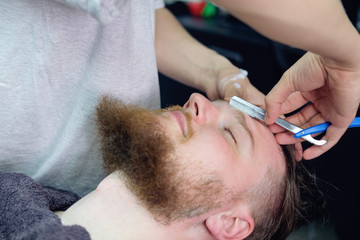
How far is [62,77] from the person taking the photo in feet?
3.44

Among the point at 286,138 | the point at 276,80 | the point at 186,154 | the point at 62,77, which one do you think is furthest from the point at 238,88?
the point at 276,80

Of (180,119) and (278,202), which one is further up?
(180,119)

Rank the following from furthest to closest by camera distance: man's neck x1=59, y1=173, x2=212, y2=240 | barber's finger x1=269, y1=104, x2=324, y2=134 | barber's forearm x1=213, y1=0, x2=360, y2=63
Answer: barber's finger x1=269, y1=104, x2=324, y2=134, man's neck x1=59, y1=173, x2=212, y2=240, barber's forearm x1=213, y1=0, x2=360, y2=63

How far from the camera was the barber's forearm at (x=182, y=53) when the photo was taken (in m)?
1.34

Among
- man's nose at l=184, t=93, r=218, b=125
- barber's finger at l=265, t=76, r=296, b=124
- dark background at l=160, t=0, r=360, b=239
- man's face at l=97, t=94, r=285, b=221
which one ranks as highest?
barber's finger at l=265, t=76, r=296, b=124

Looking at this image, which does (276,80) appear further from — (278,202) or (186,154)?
(186,154)

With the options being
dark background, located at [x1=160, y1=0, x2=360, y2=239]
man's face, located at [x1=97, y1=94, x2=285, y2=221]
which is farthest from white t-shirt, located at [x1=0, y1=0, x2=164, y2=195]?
dark background, located at [x1=160, y1=0, x2=360, y2=239]

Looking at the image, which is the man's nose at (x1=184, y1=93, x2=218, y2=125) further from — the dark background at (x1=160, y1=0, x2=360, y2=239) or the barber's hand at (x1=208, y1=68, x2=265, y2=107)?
the dark background at (x1=160, y1=0, x2=360, y2=239)

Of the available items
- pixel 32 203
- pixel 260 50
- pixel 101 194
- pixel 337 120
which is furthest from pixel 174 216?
pixel 260 50

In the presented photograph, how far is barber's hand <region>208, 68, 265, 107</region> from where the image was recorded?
1.21 meters

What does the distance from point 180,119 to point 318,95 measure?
15.0 inches

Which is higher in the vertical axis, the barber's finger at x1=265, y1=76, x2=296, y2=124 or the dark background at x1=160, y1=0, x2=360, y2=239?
the barber's finger at x1=265, y1=76, x2=296, y2=124

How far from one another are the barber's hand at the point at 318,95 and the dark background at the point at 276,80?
401 millimetres

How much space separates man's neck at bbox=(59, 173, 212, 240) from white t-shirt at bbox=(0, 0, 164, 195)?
225 millimetres
